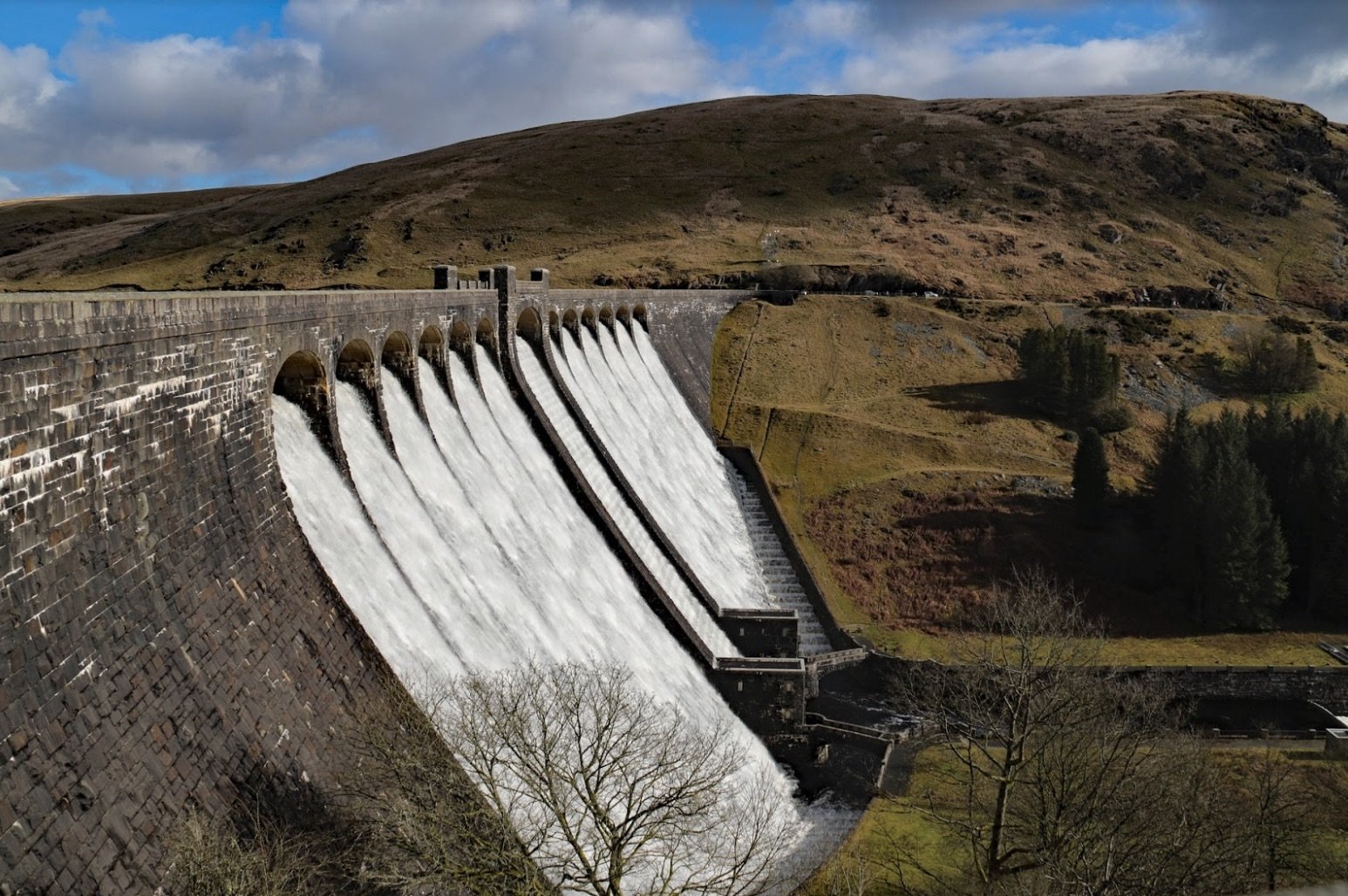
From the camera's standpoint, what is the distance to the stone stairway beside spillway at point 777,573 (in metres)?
44.6

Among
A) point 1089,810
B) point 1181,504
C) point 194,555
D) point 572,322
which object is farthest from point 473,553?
point 1181,504

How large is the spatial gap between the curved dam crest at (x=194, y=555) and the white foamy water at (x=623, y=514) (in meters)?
8.05

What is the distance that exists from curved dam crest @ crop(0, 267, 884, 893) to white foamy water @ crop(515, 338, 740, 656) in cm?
805

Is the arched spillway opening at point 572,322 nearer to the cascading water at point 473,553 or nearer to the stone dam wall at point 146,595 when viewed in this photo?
the cascading water at point 473,553

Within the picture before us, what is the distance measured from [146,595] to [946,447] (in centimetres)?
5435

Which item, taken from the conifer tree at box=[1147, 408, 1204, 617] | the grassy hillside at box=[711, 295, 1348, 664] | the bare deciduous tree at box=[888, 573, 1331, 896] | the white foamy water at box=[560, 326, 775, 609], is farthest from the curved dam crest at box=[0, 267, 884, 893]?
the conifer tree at box=[1147, 408, 1204, 617]

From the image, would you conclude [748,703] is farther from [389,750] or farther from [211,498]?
[211,498]

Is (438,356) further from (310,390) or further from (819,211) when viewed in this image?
(819,211)

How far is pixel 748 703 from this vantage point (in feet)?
102

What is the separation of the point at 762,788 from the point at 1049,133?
445 feet

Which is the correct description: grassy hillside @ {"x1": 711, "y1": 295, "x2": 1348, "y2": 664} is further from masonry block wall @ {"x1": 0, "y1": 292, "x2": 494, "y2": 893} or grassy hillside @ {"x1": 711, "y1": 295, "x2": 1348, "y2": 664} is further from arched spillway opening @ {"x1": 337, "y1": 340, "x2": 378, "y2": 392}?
masonry block wall @ {"x1": 0, "y1": 292, "x2": 494, "y2": 893}

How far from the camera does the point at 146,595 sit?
42.3 ft

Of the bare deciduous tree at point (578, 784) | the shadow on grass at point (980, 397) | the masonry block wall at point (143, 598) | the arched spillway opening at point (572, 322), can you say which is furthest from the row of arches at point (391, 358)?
the shadow on grass at point (980, 397)

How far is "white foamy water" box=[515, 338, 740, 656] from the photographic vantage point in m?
35.2
